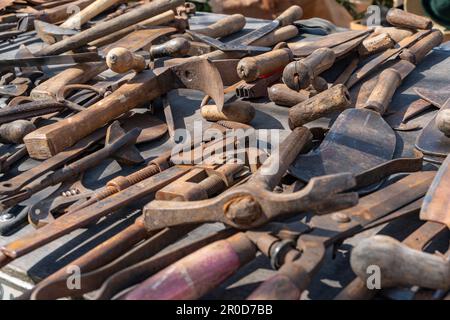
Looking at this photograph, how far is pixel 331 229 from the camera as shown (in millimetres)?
1424

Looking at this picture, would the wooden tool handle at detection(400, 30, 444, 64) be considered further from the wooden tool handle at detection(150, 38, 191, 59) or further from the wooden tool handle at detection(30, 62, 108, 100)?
the wooden tool handle at detection(30, 62, 108, 100)

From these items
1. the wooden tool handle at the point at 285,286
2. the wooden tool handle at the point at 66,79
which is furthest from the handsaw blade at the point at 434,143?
the wooden tool handle at the point at 66,79

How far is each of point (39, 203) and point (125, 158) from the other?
35 cm

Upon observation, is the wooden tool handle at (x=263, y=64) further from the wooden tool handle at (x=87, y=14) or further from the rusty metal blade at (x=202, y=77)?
the wooden tool handle at (x=87, y=14)

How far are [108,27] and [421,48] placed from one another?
1.43m

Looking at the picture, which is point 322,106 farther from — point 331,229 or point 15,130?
point 15,130

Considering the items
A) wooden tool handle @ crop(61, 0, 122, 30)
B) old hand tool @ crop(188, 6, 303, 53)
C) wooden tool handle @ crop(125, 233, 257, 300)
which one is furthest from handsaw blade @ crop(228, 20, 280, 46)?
wooden tool handle @ crop(125, 233, 257, 300)

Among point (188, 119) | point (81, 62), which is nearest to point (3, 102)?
point (81, 62)

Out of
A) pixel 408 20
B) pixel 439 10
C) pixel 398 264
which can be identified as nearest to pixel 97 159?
pixel 398 264

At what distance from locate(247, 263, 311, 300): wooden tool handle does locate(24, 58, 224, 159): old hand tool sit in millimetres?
1007

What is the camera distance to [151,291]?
1248 mm

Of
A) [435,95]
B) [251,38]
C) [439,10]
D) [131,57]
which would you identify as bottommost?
[439,10]

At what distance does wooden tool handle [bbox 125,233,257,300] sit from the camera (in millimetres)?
1250
